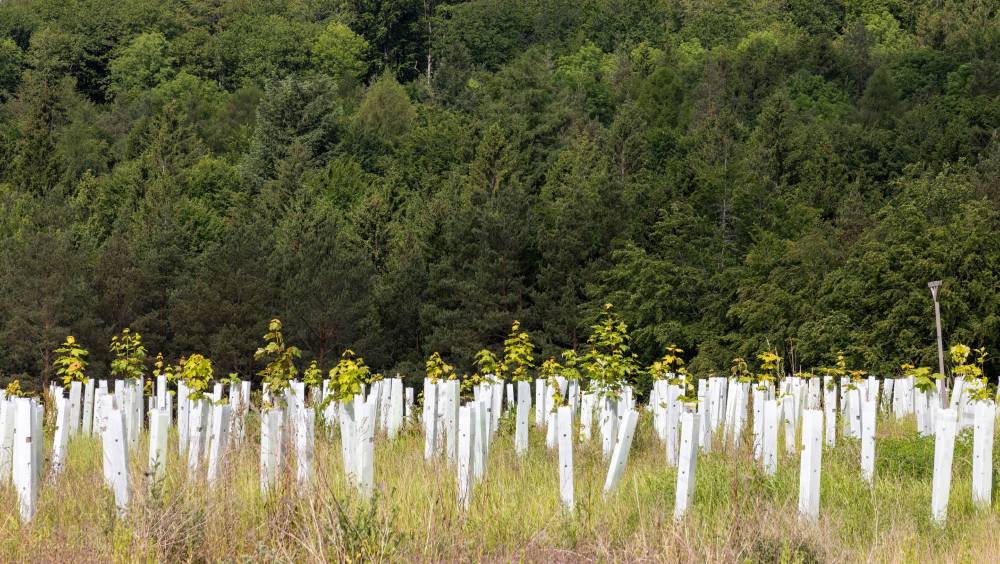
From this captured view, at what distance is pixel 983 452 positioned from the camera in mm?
9227

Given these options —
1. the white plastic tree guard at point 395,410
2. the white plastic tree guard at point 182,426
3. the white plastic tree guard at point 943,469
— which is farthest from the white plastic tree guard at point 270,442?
the white plastic tree guard at point 943,469

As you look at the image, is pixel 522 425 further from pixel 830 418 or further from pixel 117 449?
pixel 117 449

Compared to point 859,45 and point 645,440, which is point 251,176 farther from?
point 645,440

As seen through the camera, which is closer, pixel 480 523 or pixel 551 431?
pixel 480 523

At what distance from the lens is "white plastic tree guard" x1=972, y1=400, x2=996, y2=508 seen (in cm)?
920

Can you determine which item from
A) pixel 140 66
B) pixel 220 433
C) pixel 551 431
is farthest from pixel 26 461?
pixel 140 66

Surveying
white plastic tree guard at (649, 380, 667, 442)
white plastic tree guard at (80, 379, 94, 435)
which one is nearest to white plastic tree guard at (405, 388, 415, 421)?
white plastic tree guard at (649, 380, 667, 442)

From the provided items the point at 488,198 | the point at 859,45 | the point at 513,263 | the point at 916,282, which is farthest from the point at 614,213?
the point at 859,45

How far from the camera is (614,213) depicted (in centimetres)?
5134

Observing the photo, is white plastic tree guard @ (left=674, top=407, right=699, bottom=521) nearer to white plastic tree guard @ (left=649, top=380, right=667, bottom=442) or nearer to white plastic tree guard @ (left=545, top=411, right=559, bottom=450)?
white plastic tree guard @ (left=545, top=411, right=559, bottom=450)

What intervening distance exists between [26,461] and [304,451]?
1838 millimetres

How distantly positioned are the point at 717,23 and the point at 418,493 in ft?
375

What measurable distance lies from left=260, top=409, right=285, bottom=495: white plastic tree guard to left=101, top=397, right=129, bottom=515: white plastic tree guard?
1078 mm

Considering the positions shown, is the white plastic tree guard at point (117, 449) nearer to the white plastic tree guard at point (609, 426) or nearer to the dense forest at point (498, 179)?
the dense forest at point (498, 179)
